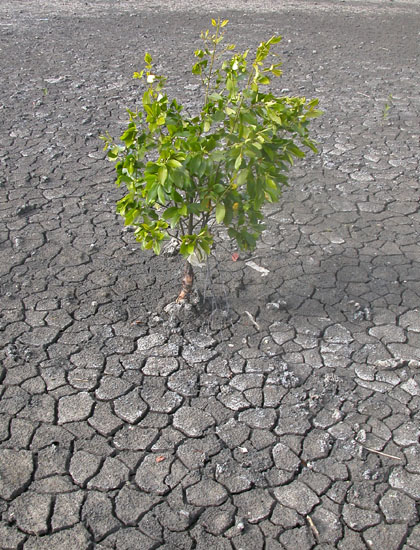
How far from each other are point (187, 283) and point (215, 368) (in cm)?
62

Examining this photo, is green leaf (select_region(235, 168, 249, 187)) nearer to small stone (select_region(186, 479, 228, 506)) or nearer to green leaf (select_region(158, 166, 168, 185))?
green leaf (select_region(158, 166, 168, 185))

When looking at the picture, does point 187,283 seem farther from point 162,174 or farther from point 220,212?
point 162,174

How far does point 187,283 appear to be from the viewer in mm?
3934

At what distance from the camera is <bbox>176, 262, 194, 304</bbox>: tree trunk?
3.90 m

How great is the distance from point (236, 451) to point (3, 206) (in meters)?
3.03

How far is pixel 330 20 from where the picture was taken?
12.0 m

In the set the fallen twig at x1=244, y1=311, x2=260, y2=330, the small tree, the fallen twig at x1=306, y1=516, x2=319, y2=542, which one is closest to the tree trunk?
the small tree

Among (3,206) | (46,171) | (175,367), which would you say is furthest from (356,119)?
(175,367)

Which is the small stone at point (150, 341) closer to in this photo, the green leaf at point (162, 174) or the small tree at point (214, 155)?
the small tree at point (214, 155)

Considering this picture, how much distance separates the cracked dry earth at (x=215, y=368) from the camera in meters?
2.77

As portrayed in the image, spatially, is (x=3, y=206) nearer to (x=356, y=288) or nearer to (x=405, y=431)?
(x=356, y=288)

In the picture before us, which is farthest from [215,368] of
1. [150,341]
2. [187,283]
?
[187,283]

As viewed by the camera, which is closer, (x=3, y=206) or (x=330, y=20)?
(x=3, y=206)

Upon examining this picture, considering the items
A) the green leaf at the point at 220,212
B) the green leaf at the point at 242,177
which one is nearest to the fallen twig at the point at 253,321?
the green leaf at the point at 220,212
